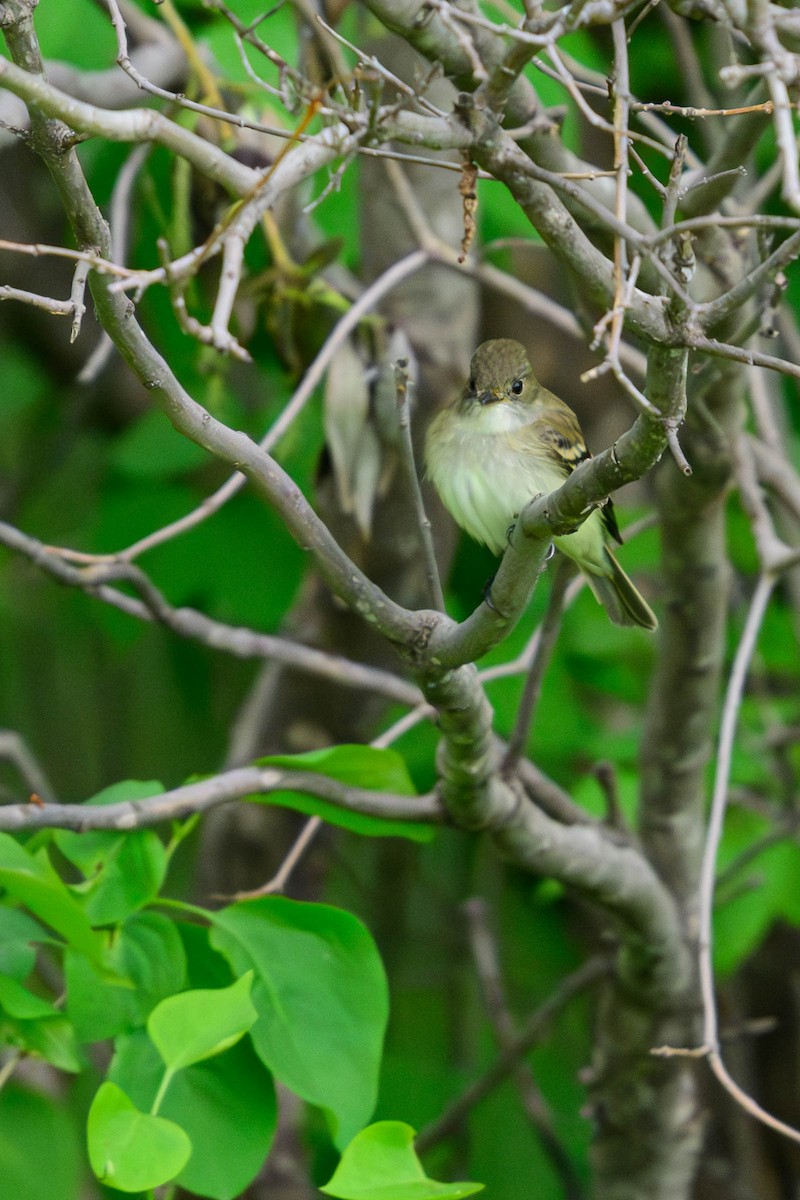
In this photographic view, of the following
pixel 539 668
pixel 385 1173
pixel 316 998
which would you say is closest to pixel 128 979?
pixel 316 998

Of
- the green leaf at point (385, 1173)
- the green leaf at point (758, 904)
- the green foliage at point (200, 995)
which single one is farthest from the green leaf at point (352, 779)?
the green leaf at point (758, 904)

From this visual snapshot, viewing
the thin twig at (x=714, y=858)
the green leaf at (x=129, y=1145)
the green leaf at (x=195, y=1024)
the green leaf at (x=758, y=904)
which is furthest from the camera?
the green leaf at (x=758, y=904)

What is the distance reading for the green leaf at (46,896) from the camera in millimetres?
1373

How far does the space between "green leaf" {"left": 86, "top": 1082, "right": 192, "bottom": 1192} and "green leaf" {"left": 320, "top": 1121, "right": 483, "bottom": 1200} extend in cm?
16

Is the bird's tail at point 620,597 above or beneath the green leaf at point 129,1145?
above

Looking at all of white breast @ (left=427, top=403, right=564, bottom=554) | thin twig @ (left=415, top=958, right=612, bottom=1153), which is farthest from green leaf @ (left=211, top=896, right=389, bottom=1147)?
thin twig @ (left=415, top=958, right=612, bottom=1153)

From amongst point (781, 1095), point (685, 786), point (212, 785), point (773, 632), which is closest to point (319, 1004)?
point (212, 785)

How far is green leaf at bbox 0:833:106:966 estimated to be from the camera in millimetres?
1373

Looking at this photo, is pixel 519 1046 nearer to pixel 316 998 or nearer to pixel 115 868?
pixel 316 998

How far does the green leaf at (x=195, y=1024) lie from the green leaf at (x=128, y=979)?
0.52ft

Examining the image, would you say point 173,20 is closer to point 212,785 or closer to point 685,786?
point 212,785

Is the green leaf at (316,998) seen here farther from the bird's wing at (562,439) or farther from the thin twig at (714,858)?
the bird's wing at (562,439)

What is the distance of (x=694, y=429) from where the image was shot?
6.24ft

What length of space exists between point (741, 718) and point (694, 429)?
159cm
